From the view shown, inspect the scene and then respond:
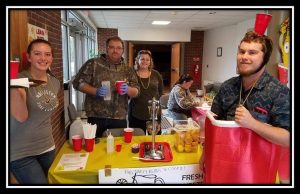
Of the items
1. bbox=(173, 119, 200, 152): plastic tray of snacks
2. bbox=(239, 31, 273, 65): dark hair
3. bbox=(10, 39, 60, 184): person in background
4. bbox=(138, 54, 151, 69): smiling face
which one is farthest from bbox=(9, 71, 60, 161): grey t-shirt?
bbox=(138, 54, 151, 69): smiling face

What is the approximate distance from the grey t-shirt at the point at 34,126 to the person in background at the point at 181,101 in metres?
2.25

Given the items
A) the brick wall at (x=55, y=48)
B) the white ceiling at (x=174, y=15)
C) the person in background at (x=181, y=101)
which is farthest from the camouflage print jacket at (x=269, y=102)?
the white ceiling at (x=174, y=15)

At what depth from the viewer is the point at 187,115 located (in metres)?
3.76

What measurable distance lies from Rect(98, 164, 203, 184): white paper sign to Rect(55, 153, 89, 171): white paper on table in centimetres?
16

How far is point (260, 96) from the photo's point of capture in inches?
48.8

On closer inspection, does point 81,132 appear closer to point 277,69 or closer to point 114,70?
point 114,70

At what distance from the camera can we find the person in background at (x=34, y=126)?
1415mm

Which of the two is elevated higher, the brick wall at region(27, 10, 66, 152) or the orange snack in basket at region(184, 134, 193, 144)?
the brick wall at region(27, 10, 66, 152)

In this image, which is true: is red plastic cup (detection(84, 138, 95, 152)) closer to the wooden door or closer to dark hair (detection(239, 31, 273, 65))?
dark hair (detection(239, 31, 273, 65))

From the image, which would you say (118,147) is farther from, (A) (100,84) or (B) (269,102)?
(B) (269,102)

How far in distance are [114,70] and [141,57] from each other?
1.84 ft

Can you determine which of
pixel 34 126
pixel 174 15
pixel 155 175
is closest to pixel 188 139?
pixel 155 175

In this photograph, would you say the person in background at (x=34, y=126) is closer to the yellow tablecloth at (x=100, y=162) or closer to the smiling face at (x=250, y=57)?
the yellow tablecloth at (x=100, y=162)

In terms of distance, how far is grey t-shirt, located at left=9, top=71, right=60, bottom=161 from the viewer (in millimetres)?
1417
